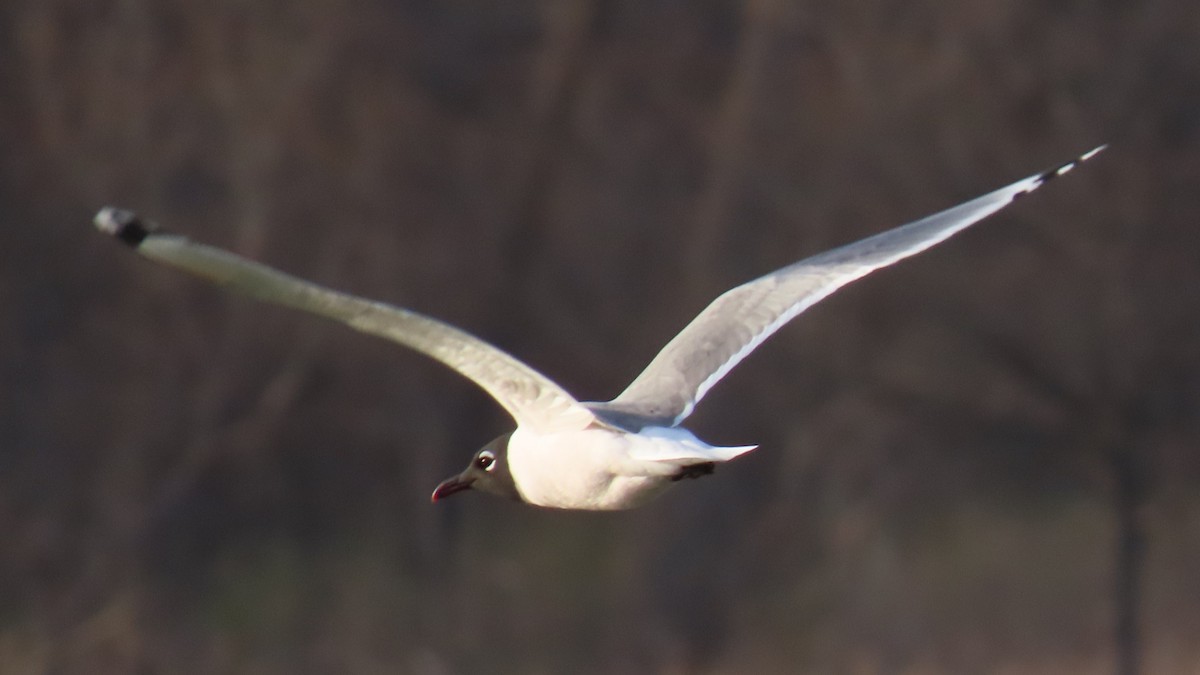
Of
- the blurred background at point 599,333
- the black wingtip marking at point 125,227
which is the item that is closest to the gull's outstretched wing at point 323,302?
the black wingtip marking at point 125,227

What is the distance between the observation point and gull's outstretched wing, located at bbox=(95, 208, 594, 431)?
248 cm

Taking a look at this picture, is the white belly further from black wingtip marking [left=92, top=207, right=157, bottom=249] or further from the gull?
black wingtip marking [left=92, top=207, right=157, bottom=249]

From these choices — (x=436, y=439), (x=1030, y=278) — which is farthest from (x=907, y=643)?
(x=436, y=439)

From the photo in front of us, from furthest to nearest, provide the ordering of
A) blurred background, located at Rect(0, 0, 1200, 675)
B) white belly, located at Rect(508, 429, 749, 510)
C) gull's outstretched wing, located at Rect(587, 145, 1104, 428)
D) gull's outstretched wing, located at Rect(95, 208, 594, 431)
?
blurred background, located at Rect(0, 0, 1200, 675) → gull's outstretched wing, located at Rect(587, 145, 1104, 428) → white belly, located at Rect(508, 429, 749, 510) → gull's outstretched wing, located at Rect(95, 208, 594, 431)

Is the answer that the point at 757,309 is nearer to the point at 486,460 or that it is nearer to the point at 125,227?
the point at 486,460

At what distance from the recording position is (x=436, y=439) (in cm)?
491

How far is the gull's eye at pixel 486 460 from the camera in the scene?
10.6 feet

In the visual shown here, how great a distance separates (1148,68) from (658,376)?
2.57 meters

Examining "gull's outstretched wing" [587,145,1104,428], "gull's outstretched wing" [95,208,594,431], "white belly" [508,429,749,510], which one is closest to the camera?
"gull's outstretched wing" [95,208,594,431]

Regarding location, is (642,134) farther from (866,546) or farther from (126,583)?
(126,583)

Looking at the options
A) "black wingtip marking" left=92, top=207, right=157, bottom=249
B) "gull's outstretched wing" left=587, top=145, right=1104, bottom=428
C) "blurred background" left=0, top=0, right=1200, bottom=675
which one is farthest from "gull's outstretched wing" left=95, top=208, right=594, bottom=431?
"blurred background" left=0, top=0, right=1200, bottom=675

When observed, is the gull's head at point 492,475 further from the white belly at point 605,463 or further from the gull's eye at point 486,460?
the white belly at point 605,463

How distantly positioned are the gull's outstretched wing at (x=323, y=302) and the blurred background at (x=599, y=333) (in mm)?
Result: 2094

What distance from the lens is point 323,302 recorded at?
250 cm
